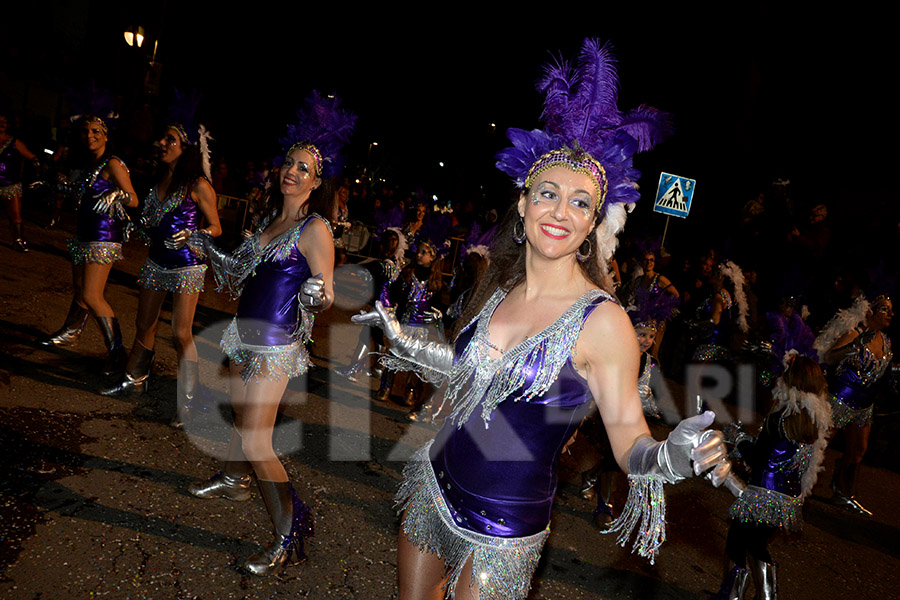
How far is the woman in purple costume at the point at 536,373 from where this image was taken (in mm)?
1809

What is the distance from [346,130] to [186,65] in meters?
25.0

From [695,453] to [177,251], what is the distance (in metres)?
4.08

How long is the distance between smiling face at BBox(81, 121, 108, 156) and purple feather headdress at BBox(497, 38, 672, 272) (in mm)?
4480

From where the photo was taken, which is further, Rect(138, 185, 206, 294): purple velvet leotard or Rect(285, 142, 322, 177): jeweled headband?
Rect(138, 185, 206, 294): purple velvet leotard

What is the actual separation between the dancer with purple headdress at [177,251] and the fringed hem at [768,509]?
3.98 m

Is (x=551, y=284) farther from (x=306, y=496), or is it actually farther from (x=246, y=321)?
(x=306, y=496)

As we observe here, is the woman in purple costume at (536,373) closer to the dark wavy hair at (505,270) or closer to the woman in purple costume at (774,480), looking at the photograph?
the dark wavy hair at (505,270)

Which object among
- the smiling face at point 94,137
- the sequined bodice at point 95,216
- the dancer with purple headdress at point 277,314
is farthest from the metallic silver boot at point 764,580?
the smiling face at point 94,137

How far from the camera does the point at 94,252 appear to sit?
4.94 m

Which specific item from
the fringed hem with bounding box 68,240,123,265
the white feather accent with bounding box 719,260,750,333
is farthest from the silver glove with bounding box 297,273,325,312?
the white feather accent with bounding box 719,260,750,333

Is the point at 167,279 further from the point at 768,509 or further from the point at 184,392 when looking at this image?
the point at 768,509

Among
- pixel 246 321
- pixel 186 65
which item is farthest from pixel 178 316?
pixel 186 65

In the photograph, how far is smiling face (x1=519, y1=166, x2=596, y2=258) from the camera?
2.04 metres

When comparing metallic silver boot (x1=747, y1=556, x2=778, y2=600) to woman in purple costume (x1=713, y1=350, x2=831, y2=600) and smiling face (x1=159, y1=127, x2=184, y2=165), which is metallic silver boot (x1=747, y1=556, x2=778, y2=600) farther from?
smiling face (x1=159, y1=127, x2=184, y2=165)
